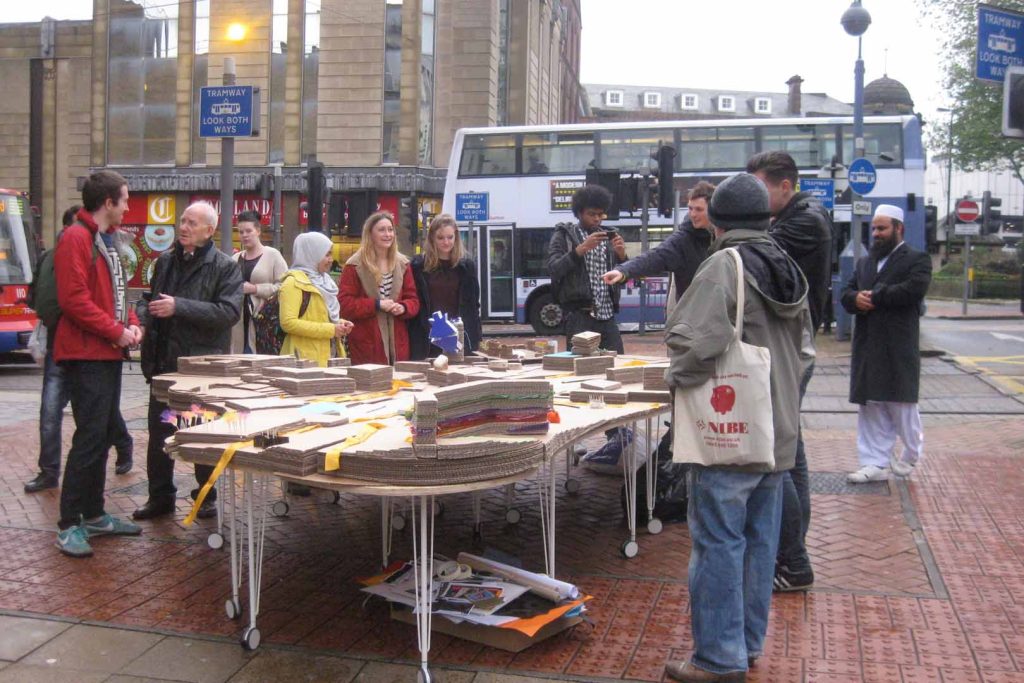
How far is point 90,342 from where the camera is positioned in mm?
5367

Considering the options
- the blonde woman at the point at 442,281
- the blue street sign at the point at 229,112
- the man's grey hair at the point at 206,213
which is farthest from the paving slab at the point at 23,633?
the blue street sign at the point at 229,112

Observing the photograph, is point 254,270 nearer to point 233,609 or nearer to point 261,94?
point 233,609

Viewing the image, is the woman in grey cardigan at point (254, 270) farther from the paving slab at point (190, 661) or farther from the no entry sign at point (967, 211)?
the no entry sign at point (967, 211)

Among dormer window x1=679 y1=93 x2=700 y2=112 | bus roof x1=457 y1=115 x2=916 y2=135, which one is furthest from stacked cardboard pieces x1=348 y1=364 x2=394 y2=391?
dormer window x1=679 y1=93 x2=700 y2=112

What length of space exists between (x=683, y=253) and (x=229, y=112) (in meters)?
6.44

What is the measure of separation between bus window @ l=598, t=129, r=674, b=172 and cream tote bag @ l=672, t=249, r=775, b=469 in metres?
19.8

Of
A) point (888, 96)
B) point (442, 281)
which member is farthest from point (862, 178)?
point (888, 96)

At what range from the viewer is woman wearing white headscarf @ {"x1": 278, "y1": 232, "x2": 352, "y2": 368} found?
668cm

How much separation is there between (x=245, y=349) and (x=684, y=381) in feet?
18.7

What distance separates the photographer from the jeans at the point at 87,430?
17.7ft

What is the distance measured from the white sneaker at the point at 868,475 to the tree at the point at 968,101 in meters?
27.3

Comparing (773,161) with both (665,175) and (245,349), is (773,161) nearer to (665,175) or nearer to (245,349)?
(245,349)

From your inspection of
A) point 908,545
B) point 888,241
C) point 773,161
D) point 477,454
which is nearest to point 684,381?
point 477,454

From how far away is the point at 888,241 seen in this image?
704cm
